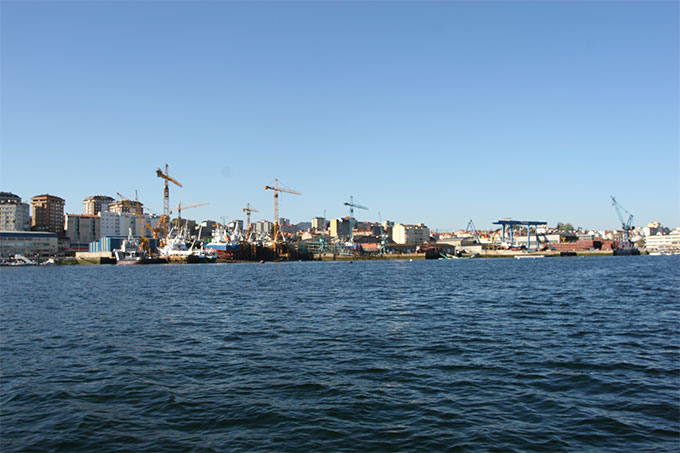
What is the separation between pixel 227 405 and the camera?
13367 mm

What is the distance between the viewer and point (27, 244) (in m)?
186

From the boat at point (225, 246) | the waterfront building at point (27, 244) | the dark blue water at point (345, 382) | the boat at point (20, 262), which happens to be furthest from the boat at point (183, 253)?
the dark blue water at point (345, 382)

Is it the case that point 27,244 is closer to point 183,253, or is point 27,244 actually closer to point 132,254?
point 132,254

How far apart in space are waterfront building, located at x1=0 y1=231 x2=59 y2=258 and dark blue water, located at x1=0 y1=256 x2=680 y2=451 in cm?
18756

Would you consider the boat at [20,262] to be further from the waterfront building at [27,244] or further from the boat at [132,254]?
the boat at [132,254]

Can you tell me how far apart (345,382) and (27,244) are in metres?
216

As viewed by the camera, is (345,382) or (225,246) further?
(225,246)

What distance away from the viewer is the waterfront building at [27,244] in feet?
589

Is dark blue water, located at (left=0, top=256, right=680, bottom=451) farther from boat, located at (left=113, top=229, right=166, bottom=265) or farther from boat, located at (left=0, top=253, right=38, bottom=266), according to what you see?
boat, located at (left=0, top=253, right=38, bottom=266)

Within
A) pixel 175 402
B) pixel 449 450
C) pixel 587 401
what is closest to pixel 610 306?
pixel 587 401

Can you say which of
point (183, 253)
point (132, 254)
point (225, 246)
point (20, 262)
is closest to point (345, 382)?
point (183, 253)

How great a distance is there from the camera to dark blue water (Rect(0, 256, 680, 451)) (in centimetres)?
1120

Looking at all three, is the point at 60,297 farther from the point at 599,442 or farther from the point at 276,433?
the point at 599,442

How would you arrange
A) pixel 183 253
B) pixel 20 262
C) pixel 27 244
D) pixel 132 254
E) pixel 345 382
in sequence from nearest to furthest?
pixel 345 382
pixel 20 262
pixel 132 254
pixel 183 253
pixel 27 244
